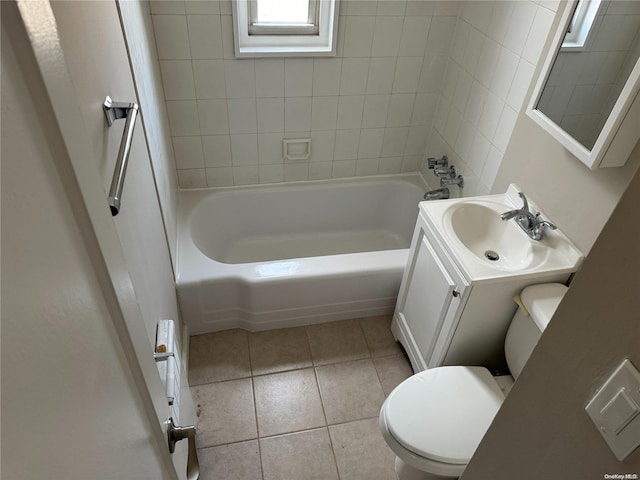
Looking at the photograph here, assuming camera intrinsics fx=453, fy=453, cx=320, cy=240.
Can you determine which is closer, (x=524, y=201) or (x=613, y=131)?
(x=613, y=131)

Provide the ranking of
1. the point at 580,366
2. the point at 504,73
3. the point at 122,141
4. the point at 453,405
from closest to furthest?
the point at 580,366
the point at 122,141
the point at 453,405
the point at 504,73

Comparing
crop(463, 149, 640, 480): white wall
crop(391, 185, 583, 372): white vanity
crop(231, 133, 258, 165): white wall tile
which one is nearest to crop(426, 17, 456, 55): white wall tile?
crop(391, 185, 583, 372): white vanity

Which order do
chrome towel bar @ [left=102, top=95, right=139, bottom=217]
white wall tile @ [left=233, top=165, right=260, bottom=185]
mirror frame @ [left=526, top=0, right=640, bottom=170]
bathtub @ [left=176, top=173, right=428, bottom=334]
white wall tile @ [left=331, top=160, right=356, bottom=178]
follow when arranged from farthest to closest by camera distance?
white wall tile @ [left=331, top=160, right=356, bottom=178]
white wall tile @ [left=233, top=165, right=260, bottom=185]
bathtub @ [left=176, top=173, right=428, bottom=334]
mirror frame @ [left=526, top=0, right=640, bottom=170]
chrome towel bar @ [left=102, top=95, right=139, bottom=217]

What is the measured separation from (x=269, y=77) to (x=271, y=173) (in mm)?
538

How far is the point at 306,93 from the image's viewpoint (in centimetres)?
228

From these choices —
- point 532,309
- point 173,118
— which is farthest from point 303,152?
point 532,309

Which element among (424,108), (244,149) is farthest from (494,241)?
(244,149)

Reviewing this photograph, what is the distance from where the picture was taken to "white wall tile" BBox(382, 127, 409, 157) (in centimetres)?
253

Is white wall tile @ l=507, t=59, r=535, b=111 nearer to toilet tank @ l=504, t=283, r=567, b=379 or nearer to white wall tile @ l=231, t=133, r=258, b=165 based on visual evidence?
toilet tank @ l=504, t=283, r=567, b=379

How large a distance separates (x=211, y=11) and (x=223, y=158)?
720 mm

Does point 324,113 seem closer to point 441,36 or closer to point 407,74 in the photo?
point 407,74

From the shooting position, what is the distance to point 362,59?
7.30 feet

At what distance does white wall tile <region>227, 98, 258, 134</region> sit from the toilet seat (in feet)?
4.84

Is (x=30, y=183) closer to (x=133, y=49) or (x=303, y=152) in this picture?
(x=133, y=49)
